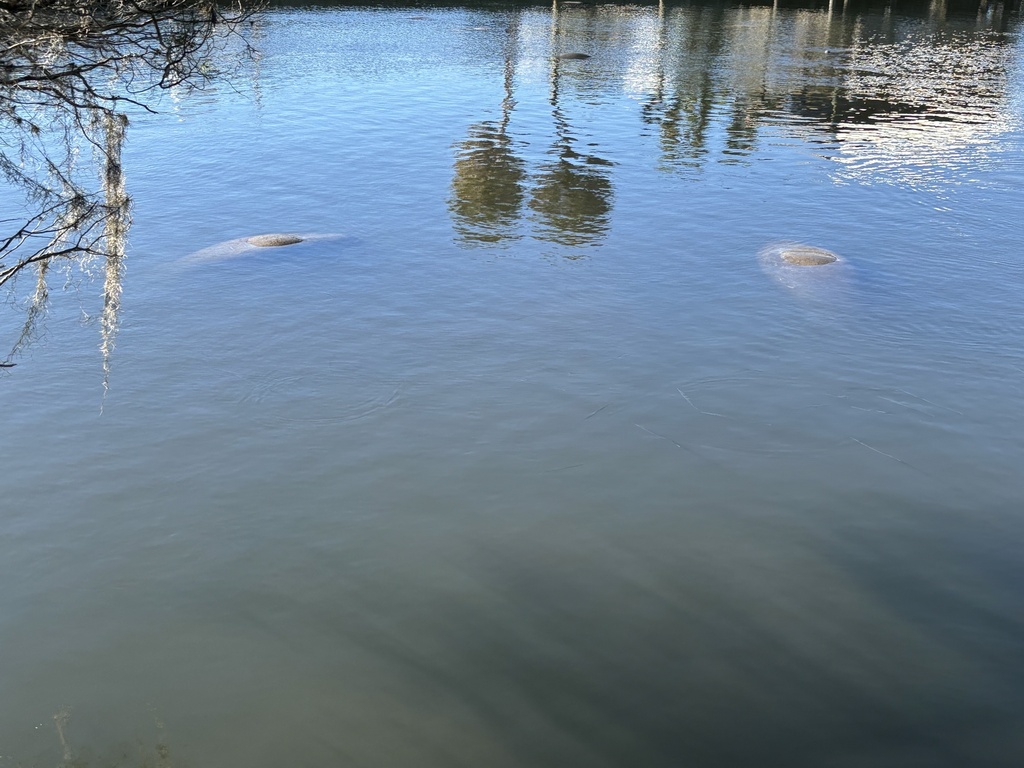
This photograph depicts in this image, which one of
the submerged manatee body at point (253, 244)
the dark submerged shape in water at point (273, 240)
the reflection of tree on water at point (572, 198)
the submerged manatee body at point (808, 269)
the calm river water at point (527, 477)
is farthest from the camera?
the reflection of tree on water at point (572, 198)

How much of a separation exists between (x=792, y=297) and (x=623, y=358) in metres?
3.02

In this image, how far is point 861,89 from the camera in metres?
27.2

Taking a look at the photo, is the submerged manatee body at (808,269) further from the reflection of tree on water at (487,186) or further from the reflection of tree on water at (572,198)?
the reflection of tree on water at (487,186)

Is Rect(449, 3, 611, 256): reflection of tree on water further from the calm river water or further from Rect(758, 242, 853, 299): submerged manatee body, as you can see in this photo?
Rect(758, 242, 853, 299): submerged manatee body

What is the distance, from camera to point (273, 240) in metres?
14.5

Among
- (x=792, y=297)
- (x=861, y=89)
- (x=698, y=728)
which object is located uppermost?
(x=861, y=89)

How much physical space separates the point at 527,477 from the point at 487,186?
983cm

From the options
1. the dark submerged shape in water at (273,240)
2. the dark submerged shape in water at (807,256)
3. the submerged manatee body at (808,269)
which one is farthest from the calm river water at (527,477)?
the dark submerged shape in water at (273,240)

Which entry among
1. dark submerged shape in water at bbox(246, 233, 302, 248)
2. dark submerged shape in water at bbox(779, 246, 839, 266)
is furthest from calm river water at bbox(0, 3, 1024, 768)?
dark submerged shape in water at bbox(246, 233, 302, 248)

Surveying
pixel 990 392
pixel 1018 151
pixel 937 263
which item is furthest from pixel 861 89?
pixel 990 392

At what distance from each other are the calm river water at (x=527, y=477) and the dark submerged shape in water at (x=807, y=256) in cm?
30

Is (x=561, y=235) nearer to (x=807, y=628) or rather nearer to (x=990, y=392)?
(x=990, y=392)

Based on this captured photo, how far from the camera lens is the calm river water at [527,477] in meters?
→ 6.33

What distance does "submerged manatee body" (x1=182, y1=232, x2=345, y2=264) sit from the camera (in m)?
14.0
